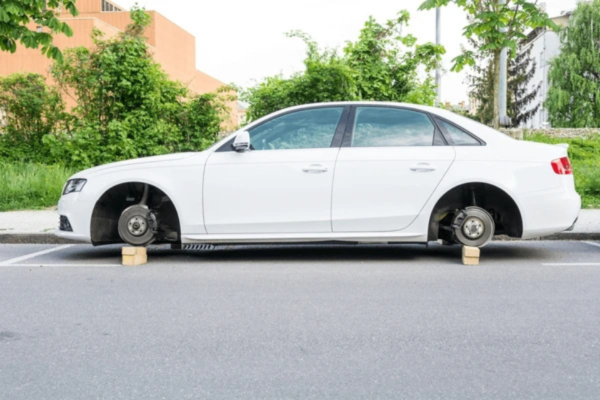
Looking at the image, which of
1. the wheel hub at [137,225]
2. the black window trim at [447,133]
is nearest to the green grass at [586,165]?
the black window trim at [447,133]

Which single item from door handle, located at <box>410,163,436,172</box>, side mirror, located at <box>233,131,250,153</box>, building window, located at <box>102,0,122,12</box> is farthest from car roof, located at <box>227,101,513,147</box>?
building window, located at <box>102,0,122,12</box>

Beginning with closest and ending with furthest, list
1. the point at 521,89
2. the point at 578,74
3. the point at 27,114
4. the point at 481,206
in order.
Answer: the point at 481,206
the point at 27,114
the point at 578,74
the point at 521,89

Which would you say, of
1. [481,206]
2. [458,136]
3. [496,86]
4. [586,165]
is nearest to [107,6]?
[586,165]

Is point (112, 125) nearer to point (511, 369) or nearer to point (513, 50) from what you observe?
point (513, 50)

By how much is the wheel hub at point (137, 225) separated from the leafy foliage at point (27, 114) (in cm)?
866

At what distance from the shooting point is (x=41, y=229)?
1048 centimetres

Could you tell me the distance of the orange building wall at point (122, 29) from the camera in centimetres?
4859

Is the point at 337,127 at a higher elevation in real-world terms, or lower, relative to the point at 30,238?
higher

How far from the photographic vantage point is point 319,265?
7.78m

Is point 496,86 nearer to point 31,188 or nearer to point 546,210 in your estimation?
point 546,210

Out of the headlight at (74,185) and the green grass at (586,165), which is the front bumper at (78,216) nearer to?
the headlight at (74,185)

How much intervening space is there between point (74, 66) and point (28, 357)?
12.1 metres

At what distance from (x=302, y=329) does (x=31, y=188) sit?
1070cm

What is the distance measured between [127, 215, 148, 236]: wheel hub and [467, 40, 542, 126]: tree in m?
48.5
